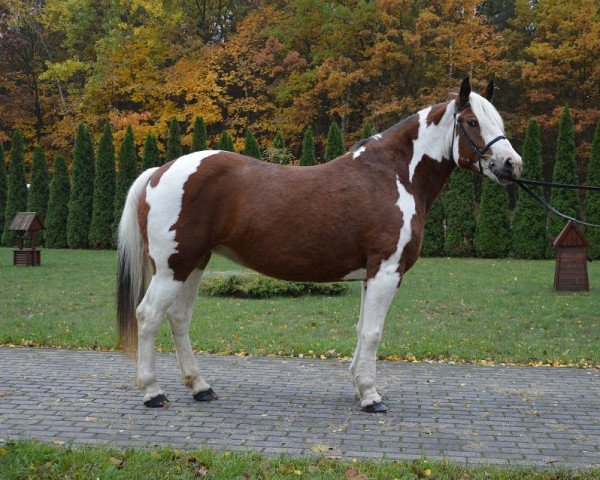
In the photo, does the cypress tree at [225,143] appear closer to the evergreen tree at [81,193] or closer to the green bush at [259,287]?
the evergreen tree at [81,193]

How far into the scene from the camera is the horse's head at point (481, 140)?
4.78 meters

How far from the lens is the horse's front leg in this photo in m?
4.91

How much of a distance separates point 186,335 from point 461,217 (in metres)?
16.4

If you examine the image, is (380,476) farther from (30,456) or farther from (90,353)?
(90,353)

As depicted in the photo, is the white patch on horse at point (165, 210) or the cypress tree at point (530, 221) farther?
the cypress tree at point (530, 221)

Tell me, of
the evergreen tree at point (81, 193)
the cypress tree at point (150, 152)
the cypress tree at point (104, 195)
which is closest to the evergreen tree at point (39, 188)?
the evergreen tree at point (81, 193)

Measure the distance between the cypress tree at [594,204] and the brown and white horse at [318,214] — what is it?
15016 mm

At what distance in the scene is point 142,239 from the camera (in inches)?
209

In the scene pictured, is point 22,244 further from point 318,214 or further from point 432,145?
point 432,145

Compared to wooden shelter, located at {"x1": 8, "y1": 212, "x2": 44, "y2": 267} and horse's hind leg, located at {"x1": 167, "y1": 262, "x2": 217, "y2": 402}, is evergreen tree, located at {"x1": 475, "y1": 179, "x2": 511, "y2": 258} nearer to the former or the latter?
wooden shelter, located at {"x1": 8, "y1": 212, "x2": 44, "y2": 267}

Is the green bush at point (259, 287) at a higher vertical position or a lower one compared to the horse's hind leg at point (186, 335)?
lower

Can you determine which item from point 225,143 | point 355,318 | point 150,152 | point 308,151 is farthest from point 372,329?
point 150,152

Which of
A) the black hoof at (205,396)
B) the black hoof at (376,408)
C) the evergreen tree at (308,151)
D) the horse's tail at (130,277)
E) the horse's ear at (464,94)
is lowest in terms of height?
the black hoof at (205,396)

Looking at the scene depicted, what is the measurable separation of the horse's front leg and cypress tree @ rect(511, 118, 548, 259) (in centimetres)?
1559
